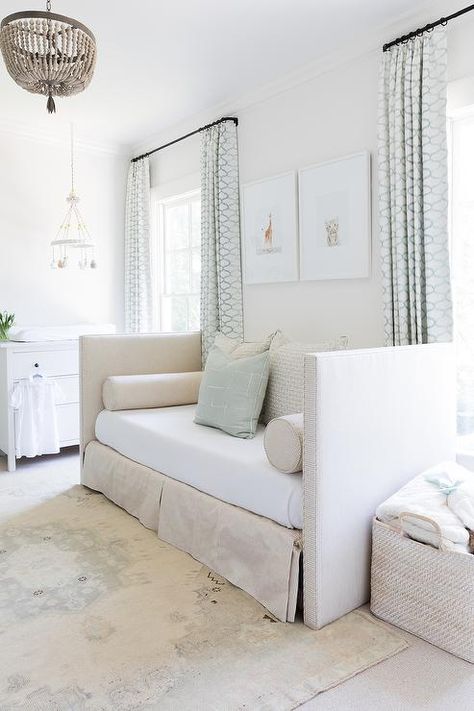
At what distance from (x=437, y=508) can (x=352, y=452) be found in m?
0.32

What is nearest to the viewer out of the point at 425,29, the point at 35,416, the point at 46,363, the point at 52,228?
the point at 425,29

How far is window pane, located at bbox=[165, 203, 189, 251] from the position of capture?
4.53 m

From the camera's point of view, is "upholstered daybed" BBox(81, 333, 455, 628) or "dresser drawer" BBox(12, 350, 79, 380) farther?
"dresser drawer" BBox(12, 350, 79, 380)

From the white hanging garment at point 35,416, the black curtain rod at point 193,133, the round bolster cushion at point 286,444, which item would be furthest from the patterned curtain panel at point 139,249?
the round bolster cushion at point 286,444

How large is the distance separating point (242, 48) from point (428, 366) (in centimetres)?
205

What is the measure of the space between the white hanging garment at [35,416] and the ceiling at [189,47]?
1889 millimetres

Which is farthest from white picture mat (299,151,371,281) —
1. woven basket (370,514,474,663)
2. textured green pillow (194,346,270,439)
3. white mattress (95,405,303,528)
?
woven basket (370,514,474,663)

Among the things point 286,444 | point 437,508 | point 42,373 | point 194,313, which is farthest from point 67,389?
point 437,508

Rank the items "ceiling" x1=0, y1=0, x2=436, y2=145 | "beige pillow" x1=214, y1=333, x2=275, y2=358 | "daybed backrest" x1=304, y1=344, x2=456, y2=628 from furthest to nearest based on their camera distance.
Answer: "beige pillow" x1=214, y1=333, x2=275, y2=358
"ceiling" x1=0, y1=0, x2=436, y2=145
"daybed backrest" x1=304, y1=344, x2=456, y2=628

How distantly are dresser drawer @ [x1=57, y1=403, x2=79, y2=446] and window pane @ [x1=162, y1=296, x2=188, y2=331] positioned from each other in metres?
1.09

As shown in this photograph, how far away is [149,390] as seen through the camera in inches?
127

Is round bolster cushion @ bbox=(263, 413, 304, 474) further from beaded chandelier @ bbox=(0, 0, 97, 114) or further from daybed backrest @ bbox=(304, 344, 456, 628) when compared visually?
beaded chandelier @ bbox=(0, 0, 97, 114)

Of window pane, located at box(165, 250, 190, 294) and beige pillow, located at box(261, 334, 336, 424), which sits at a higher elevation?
window pane, located at box(165, 250, 190, 294)

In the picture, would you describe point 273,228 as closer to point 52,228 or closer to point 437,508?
point 52,228
